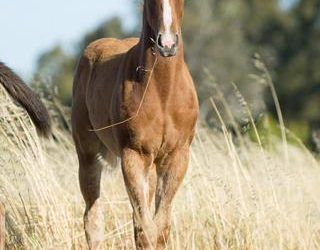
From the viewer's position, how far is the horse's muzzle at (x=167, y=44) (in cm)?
660

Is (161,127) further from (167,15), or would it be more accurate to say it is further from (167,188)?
(167,15)

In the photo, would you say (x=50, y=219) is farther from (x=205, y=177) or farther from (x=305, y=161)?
(x=305, y=161)

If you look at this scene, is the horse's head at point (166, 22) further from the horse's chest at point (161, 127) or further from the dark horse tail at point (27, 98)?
the dark horse tail at point (27, 98)

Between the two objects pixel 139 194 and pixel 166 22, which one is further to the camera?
pixel 139 194

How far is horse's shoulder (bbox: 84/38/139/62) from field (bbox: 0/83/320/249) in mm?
762

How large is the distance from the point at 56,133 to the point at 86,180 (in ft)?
5.31

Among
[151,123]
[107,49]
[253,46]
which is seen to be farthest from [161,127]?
[253,46]

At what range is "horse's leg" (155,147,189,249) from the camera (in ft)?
24.5

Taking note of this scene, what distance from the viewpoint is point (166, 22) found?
22.2 ft

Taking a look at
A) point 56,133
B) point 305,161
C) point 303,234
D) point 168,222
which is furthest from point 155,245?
point 305,161

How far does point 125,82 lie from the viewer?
7504mm

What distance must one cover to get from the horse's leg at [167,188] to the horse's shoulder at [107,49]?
1361 millimetres

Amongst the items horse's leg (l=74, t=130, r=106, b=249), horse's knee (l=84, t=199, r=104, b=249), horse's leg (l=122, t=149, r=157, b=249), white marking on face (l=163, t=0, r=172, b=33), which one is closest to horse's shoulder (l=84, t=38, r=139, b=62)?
horse's leg (l=74, t=130, r=106, b=249)

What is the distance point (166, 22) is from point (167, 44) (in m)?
0.22
